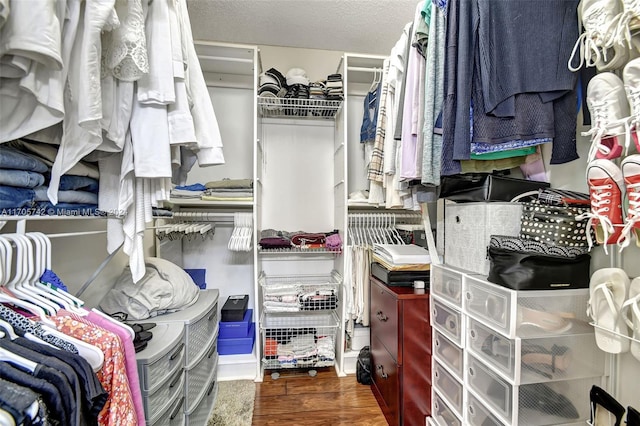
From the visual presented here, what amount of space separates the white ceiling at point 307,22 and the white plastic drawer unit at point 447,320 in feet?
6.27

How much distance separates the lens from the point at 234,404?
63.8 inches

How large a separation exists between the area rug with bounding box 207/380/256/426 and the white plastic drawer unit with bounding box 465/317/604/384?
137 centimetres

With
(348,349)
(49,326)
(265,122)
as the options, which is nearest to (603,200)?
(49,326)

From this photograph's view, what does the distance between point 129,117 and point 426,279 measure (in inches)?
63.2

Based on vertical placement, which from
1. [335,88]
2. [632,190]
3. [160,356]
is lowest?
[160,356]

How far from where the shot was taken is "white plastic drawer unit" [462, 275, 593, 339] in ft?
2.77

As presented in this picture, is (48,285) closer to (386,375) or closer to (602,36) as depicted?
(386,375)

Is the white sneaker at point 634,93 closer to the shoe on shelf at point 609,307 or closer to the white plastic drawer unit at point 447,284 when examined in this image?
the shoe on shelf at point 609,307

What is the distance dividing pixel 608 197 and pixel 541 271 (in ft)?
0.89

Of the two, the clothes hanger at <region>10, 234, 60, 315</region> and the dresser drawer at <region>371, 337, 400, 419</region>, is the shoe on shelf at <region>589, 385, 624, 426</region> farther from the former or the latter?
the clothes hanger at <region>10, 234, 60, 315</region>

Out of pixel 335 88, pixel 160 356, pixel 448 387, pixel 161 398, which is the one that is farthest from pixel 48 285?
pixel 335 88

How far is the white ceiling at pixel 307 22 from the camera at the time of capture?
1.81 m

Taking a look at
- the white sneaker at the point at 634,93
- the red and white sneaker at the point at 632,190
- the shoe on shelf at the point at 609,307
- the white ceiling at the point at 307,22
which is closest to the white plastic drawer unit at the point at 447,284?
the shoe on shelf at the point at 609,307

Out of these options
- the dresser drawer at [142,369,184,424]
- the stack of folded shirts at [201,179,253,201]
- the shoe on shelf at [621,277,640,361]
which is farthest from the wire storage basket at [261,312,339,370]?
the shoe on shelf at [621,277,640,361]
